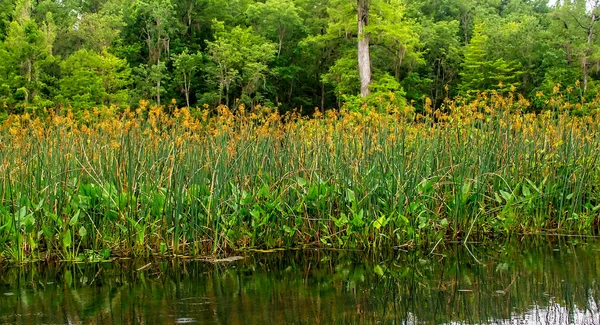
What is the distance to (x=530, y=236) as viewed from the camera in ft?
17.7

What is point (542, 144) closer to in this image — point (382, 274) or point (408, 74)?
point (382, 274)

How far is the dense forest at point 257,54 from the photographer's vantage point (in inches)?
940

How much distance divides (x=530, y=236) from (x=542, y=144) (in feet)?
2.94

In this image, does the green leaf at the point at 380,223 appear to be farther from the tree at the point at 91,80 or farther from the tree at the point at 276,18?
the tree at the point at 276,18

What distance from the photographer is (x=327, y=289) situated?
3.92 meters

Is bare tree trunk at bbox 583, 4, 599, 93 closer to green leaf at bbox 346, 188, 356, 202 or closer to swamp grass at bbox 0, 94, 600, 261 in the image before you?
swamp grass at bbox 0, 94, 600, 261

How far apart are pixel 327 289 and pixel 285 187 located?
1343 mm

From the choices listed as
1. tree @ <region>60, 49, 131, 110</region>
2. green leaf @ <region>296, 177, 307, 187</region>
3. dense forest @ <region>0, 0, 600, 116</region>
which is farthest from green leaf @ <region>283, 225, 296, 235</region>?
tree @ <region>60, 49, 131, 110</region>

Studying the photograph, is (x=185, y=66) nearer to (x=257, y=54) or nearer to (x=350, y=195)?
(x=257, y=54)

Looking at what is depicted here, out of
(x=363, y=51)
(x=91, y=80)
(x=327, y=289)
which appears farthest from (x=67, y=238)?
(x=91, y=80)

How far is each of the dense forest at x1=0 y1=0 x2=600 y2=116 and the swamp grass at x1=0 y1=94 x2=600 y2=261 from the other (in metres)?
17.1

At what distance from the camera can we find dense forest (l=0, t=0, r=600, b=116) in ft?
78.3

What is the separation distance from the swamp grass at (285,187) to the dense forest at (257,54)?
17.1 m

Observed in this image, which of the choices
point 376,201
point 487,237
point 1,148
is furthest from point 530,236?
point 1,148
